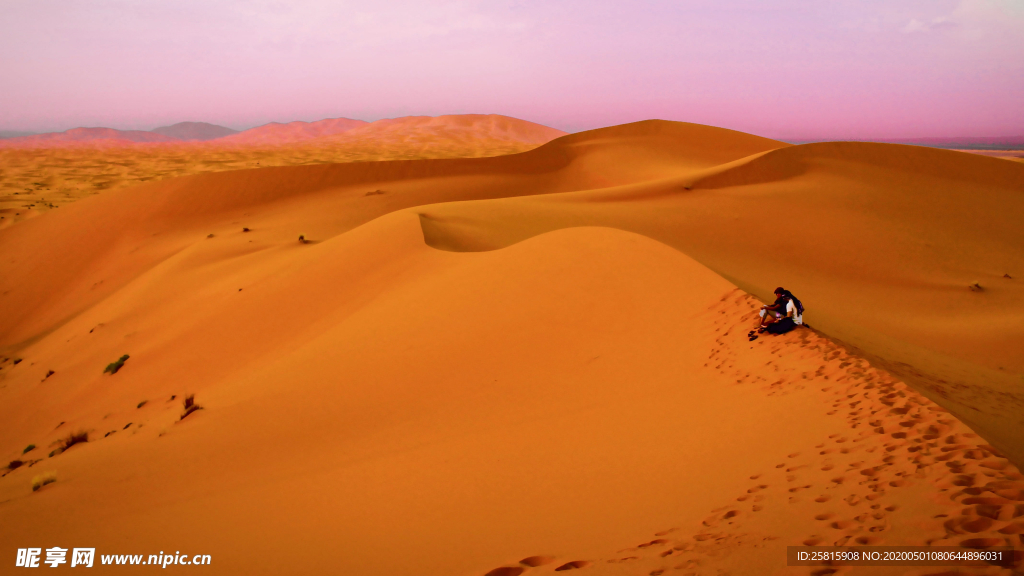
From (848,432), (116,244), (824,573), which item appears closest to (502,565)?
(824,573)

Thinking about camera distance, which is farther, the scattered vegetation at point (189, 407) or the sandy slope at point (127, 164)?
the sandy slope at point (127, 164)

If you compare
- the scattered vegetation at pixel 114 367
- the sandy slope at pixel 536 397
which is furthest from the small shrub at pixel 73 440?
the scattered vegetation at pixel 114 367

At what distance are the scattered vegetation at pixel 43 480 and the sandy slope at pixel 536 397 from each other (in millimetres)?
132

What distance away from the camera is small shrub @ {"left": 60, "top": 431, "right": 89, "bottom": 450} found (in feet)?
24.7

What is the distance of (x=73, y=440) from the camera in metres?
7.64

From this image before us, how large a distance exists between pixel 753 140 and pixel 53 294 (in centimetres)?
4217

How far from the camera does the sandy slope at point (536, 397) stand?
3.67 m

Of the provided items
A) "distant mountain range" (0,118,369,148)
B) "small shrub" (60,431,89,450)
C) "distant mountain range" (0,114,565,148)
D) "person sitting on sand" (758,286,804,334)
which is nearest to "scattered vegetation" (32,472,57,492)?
"small shrub" (60,431,89,450)

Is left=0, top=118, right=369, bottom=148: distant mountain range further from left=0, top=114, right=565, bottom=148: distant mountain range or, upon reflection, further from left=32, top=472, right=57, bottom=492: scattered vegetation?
left=32, top=472, right=57, bottom=492: scattered vegetation

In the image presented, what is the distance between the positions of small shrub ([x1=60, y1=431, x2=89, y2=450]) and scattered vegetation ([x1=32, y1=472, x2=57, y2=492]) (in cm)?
223

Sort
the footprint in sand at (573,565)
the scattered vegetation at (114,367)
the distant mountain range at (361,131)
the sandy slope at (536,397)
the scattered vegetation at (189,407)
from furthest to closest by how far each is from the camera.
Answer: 1. the distant mountain range at (361,131)
2. the scattered vegetation at (114,367)
3. the scattered vegetation at (189,407)
4. the sandy slope at (536,397)
5. the footprint in sand at (573,565)

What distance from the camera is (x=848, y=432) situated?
4168 millimetres

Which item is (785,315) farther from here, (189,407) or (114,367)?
(114,367)

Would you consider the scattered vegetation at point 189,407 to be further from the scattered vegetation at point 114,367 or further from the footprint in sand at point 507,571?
the footprint in sand at point 507,571
